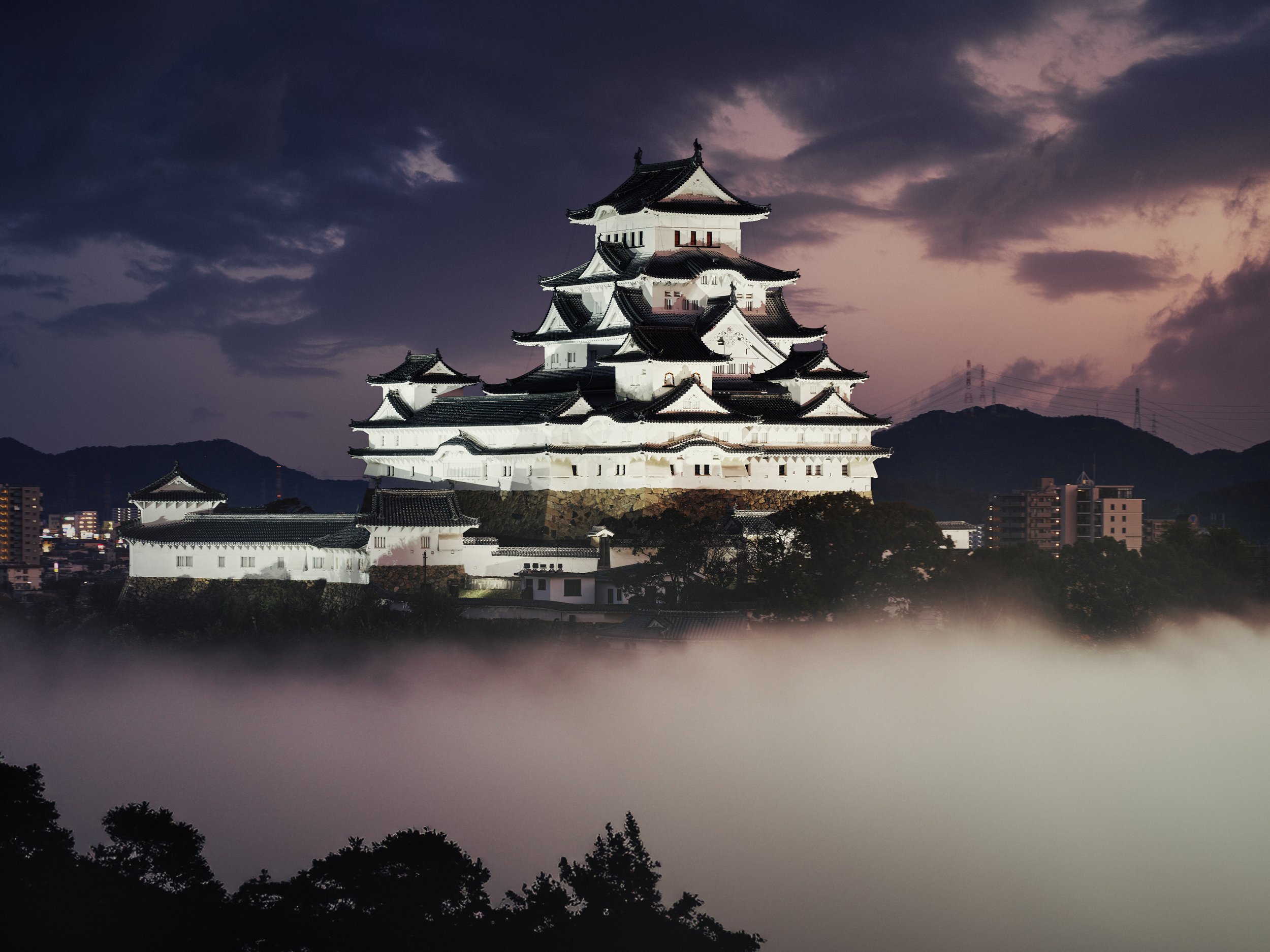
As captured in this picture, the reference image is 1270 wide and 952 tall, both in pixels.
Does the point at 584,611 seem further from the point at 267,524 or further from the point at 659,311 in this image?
the point at 659,311

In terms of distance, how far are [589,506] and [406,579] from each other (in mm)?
6835

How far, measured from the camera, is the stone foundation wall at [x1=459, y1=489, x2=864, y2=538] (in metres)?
55.9

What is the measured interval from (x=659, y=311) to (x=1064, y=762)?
809 inches

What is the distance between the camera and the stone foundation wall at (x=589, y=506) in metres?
55.9

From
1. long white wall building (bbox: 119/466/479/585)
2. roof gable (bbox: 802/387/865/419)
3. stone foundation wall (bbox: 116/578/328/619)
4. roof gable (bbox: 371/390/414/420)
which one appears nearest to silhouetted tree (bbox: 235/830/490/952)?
long white wall building (bbox: 119/466/479/585)

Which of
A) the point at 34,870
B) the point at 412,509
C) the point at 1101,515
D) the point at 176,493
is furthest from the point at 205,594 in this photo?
the point at 1101,515

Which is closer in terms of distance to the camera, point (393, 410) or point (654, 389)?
point (654, 389)

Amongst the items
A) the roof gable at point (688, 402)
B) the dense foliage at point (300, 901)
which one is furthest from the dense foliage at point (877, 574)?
the dense foliage at point (300, 901)

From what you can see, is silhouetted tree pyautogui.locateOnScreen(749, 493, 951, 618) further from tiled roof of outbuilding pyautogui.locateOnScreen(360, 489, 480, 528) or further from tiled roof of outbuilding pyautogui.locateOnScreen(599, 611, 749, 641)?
tiled roof of outbuilding pyautogui.locateOnScreen(360, 489, 480, 528)

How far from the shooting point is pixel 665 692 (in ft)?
165

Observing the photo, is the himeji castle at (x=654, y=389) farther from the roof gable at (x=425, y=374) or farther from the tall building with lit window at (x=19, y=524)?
the tall building with lit window at (x=19, y=524)

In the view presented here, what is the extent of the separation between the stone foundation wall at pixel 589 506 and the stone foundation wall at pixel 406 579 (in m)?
3.49

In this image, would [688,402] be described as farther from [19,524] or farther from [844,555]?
[19,524]

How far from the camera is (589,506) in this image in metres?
56.5
